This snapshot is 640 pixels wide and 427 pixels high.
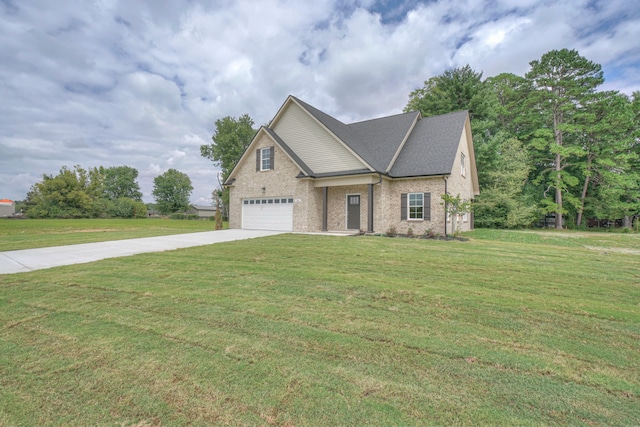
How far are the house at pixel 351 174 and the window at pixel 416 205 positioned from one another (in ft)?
0.16

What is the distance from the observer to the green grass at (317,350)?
5.85ft

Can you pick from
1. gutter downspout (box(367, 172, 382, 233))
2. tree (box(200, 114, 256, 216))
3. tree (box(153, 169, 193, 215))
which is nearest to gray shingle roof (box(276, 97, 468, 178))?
gutter downspout (box(367, 172, 382, 233))

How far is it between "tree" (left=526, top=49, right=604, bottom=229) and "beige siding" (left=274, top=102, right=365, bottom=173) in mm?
18378

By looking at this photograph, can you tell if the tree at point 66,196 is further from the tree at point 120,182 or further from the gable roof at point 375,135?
the gable roof at point 375,135

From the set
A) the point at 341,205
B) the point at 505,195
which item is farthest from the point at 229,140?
the point at 505,195

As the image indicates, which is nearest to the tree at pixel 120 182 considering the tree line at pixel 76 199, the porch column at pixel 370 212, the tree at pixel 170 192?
the tree at pixel 170 192

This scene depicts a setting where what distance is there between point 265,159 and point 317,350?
15.0 metres

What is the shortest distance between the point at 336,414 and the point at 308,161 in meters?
14.6

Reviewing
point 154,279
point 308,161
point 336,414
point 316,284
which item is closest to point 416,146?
point 308,161

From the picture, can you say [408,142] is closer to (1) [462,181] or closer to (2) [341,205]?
(1) [462,181]

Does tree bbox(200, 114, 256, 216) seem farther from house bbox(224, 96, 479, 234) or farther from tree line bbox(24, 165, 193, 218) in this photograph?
house bbox(224, 96, 479, 234)

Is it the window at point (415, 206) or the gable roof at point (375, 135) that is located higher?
the gable roof at point (375, 135)

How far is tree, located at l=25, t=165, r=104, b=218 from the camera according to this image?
38.7m

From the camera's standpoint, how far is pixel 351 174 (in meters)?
13.7
